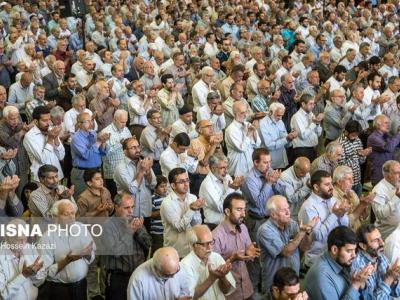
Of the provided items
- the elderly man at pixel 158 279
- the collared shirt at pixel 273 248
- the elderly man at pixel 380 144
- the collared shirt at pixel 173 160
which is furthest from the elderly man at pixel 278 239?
the elderly man at pixel 380 144

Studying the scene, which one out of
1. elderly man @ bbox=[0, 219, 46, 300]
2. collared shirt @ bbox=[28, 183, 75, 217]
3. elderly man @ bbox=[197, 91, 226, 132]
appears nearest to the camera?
elderly man @ bbox=[0, 219, 46, 300]

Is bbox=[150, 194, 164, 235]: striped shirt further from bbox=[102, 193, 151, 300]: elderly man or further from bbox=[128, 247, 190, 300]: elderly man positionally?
bbox=[128, 247, 190, 300]: elderly man

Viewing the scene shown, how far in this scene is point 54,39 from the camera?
12.6 metres

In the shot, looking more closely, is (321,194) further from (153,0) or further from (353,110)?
(153,0)

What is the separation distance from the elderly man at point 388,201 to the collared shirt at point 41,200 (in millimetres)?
2778

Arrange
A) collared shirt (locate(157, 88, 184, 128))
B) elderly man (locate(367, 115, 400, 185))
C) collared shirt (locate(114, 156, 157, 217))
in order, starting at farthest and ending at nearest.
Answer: collared shirt (locate(157, 88, 184, 128)) < elderly man (locate(367, 115, 400, 185)) < collared shirt (locate(114, 156, 157, 217))

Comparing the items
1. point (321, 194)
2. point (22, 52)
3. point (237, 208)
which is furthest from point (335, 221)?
point (22, 52)

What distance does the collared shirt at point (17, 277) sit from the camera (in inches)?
185

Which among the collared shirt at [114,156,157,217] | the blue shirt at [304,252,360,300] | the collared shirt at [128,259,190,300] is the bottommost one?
the collared shirt at [114,156,157,217]

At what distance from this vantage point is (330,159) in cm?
675

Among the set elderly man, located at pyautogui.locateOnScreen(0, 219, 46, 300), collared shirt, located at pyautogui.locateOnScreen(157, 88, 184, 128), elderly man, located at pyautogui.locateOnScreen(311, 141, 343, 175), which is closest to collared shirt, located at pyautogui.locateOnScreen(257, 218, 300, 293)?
elderly man, located at pyautogui.locateOnScreen(311, 141, 343, 175)

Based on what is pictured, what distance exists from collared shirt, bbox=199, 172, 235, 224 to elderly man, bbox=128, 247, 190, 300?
1.43m

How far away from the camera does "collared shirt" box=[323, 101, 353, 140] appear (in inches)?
333

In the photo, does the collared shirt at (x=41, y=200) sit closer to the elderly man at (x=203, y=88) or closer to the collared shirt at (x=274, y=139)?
the collared shirt at (x=274, y=139)
